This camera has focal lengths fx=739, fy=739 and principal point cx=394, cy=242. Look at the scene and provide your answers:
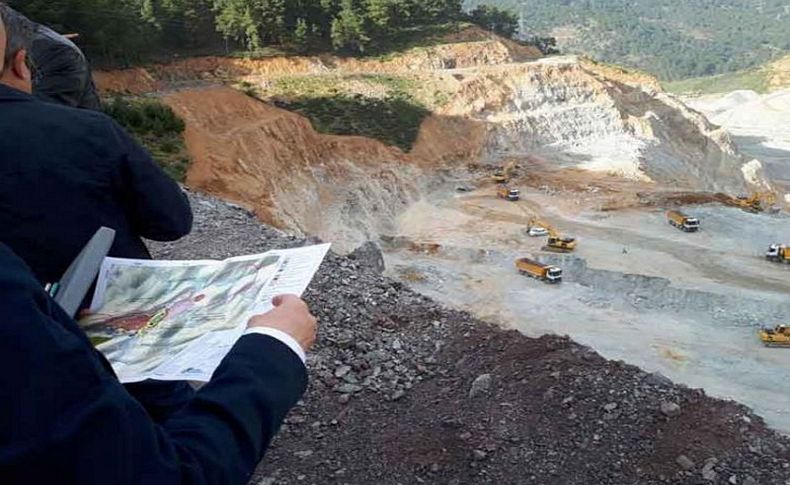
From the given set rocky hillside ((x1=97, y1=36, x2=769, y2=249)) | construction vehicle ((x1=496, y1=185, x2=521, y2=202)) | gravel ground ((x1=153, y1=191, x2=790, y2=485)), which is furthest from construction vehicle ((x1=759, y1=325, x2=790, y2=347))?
construction vehicle ((x1=496, y1=185, x2=521, y2=202))

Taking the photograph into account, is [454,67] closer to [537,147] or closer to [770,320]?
[537,147]

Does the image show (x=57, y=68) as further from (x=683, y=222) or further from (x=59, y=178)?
(x=683, y=222)

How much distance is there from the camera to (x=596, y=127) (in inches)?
1806

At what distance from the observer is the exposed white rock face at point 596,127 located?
4194cm

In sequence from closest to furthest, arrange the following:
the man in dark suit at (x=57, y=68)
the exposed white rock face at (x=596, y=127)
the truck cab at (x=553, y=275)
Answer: the man in dark suit at (x=57, y=68) → the truck cab at (x=553, y=275) → the exposed white rock face at (x=596, y=127)

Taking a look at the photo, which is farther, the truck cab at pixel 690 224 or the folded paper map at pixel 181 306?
the truck cab at pixel 690 224

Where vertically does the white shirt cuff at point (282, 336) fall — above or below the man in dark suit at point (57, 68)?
below

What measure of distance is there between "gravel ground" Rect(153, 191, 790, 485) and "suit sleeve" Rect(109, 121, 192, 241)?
3.42 m

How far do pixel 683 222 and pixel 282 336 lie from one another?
2943 centimetres

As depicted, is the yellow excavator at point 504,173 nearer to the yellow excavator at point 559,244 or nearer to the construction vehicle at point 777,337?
the yellow excavator at point 559,244

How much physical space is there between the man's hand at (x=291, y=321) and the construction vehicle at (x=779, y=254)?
26.9m

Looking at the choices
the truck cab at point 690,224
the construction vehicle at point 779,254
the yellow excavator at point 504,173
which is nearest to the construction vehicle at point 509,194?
the yellow excavator at point 504,173

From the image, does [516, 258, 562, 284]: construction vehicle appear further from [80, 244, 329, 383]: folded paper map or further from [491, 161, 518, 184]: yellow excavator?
[80, 244, 329, 383]: folded paper map

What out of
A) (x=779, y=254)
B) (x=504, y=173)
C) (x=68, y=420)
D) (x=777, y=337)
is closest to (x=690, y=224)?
(x=779, y=254)
